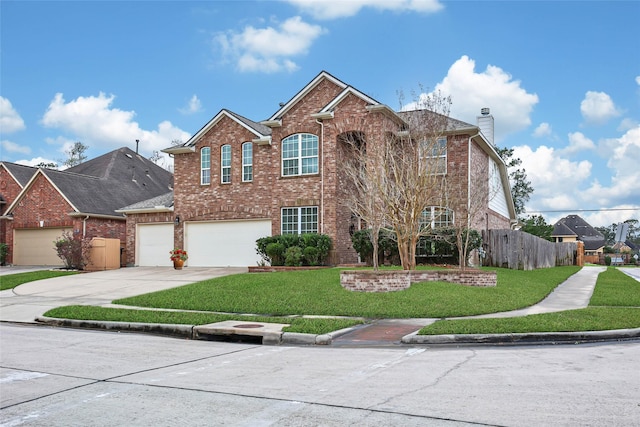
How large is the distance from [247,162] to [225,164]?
4.04 feet

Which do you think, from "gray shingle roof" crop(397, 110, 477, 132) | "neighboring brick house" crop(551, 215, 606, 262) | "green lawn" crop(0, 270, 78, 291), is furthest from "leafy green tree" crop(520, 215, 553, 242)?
"green lawn" crop(0, 270, 78, 291)

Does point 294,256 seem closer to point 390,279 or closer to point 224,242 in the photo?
point 224,242

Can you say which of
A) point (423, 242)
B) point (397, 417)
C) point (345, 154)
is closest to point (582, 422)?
point (397, 417)

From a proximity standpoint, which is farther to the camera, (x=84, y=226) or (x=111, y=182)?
(x=111, y=182)

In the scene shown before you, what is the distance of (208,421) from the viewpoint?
196 inches

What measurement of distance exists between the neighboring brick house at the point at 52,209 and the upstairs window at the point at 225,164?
818 centimetres

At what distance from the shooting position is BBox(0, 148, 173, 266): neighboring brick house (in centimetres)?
2962

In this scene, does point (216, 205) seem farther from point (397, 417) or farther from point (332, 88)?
point (397, 417)

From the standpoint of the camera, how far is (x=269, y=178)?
24.5 metres

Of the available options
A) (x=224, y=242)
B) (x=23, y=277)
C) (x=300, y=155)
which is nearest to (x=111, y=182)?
(x=23, y=277)

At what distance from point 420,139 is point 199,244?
12.7 m

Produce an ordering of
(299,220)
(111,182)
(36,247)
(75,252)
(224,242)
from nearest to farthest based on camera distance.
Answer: (299,220) → (224,242) → (75,252) → (36,247) → (111,182)

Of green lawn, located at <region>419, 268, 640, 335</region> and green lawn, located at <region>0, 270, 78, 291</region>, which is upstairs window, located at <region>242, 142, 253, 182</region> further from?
green lawn, located at <region>419, 268, 640, 335</region>

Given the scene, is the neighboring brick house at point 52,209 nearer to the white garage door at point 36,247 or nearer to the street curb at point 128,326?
the white garage door at point 36,247
